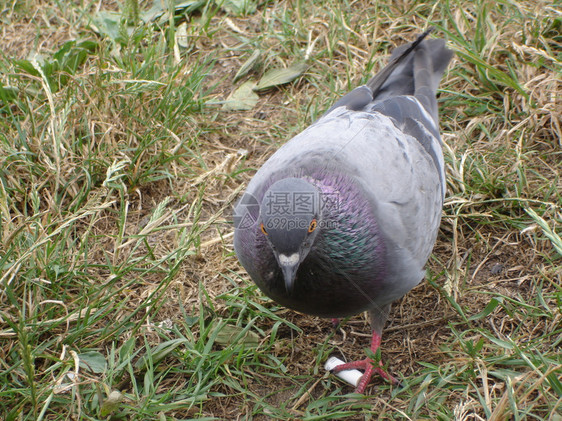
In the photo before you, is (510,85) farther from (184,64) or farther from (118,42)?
(118,42)

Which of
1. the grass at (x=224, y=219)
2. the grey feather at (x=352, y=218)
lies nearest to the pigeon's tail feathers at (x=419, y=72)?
the grass at (x=224, y=219)

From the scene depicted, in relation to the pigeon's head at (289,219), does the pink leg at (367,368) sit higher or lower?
lower

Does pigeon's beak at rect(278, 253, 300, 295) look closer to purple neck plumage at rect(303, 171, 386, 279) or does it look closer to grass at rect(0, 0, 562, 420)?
purple neck plumage at rect(303, 171, 386, 279)

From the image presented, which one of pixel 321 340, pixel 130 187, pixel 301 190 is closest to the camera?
pixel 301 190

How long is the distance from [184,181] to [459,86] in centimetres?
272

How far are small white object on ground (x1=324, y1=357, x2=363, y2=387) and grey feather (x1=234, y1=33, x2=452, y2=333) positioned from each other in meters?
0.38

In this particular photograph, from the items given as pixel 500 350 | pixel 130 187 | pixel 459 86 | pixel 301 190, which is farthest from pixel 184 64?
pixel 500 350

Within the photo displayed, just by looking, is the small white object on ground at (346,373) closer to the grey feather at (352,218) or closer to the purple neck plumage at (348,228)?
the grey feather at (352,218)

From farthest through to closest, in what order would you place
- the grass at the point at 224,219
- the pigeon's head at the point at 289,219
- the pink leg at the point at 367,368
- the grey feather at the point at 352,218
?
the pink leg at the point at 367,368 < the grass at the point at 224,219 < the grey feather at the point at 352,218 < the pigeon's head at the point at 289,219

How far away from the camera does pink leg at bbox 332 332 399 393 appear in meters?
4.08

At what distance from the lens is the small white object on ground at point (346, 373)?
4145 millimetres

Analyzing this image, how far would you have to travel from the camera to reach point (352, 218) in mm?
3588

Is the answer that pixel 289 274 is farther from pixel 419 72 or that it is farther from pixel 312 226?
pixel 419 72

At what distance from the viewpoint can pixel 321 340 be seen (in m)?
4.46
